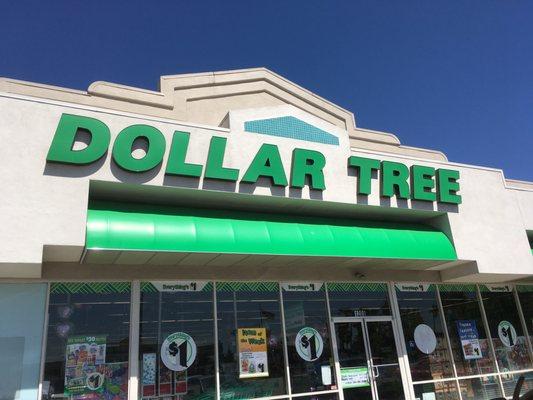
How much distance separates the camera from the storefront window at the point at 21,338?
8.91 metres

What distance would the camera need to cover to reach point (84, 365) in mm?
9602

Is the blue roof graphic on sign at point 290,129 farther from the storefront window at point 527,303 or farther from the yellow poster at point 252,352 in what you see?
the storefront window at point 527,303

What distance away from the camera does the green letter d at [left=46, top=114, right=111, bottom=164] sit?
9.07m

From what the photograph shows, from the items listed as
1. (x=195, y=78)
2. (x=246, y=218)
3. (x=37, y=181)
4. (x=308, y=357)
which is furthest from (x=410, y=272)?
(x=37, y=181)

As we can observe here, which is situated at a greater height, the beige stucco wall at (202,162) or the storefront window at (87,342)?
the beige stucco wall at (202,162)

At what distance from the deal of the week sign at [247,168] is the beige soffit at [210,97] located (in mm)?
1592

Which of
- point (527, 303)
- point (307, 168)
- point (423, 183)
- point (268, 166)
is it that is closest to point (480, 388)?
point (527, 303)

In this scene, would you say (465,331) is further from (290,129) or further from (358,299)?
(290,129)

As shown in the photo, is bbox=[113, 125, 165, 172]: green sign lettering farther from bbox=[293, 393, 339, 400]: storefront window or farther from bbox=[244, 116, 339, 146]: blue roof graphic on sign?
bbox=[293, 393, 339, 400]: storefront window

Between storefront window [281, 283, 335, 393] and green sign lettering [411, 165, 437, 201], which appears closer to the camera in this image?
→ storefront window [281, 283, 335, 393]

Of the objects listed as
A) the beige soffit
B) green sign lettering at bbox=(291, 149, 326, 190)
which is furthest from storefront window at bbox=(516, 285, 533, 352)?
green sign lettering at bbox=(291, 149, 326, 190)

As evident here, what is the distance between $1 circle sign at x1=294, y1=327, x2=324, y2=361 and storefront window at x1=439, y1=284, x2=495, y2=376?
4.53m

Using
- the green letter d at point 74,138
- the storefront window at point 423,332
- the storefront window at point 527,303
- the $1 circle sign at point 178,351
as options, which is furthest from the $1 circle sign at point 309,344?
the storefront window at point 527,303

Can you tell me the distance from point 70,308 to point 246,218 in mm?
4160
